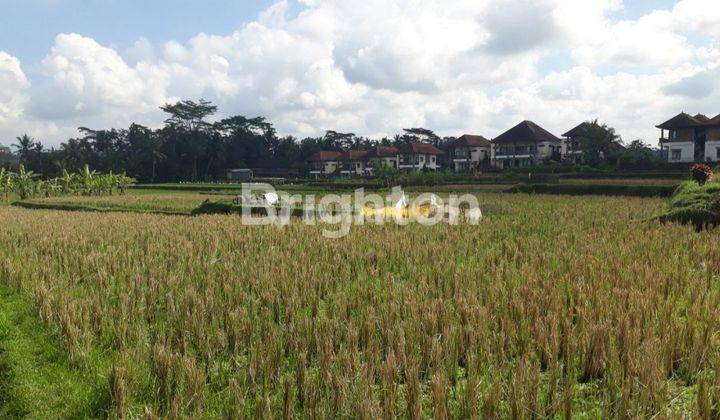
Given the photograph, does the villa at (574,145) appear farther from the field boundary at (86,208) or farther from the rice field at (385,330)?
the rice field at (385,330)

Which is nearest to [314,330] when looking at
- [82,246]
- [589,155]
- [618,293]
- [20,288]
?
[618,293]

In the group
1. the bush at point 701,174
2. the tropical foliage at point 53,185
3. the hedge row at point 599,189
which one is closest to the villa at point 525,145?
the hedge row at point 599,189

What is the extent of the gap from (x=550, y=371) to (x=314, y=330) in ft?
6.96

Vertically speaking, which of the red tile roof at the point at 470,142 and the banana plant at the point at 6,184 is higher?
the red tile roof at the point at 470,142

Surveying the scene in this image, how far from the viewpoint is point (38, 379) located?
4547 millimetres

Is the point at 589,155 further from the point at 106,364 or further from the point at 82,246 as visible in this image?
the point at 106,364

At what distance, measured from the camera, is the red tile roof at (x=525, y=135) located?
176 feet

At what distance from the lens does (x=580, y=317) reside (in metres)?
Answer: 4.96

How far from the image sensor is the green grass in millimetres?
4086

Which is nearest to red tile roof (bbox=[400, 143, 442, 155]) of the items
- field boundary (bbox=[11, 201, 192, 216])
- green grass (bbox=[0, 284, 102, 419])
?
field boundary (bbox=[11, 201, 192, 216])

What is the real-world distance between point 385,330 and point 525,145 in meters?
53.0

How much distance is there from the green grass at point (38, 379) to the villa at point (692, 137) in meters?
44.4

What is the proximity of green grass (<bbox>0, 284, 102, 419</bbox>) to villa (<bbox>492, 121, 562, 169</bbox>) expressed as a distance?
51717 mm

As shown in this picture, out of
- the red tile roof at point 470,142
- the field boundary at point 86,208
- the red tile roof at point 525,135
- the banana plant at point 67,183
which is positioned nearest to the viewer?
the field boundary at point 86,208
